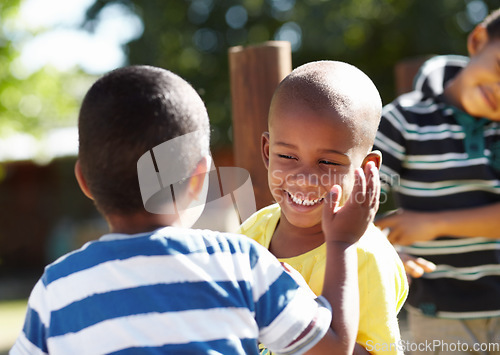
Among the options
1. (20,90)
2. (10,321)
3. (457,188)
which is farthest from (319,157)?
(20,90)

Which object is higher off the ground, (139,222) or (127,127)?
(127,127)

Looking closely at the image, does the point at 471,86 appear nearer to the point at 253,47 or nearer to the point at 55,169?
the point at 253,47

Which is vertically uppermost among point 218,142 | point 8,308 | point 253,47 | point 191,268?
point 253,47

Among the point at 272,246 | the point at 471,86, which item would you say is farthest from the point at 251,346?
the point at 471,86

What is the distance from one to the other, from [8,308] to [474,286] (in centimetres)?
919

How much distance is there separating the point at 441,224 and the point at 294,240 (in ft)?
2.96

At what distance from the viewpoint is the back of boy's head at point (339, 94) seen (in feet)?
5.63

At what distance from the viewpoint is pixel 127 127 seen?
1308 millimetres

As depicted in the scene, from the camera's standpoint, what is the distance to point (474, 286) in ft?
8.56

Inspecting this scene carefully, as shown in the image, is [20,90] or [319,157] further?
[20,90]

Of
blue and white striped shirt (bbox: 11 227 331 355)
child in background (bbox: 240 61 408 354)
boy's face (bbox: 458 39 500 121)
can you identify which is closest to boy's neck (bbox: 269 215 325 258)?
child in background (bbox: 240 61 408 354)

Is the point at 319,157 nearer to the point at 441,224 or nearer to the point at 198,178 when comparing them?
the point at 198,178

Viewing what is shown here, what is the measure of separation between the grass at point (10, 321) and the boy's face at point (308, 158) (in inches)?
260

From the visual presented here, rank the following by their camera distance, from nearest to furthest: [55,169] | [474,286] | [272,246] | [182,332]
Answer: [182,332]
[272,246]
[474,286]
[55,169]
